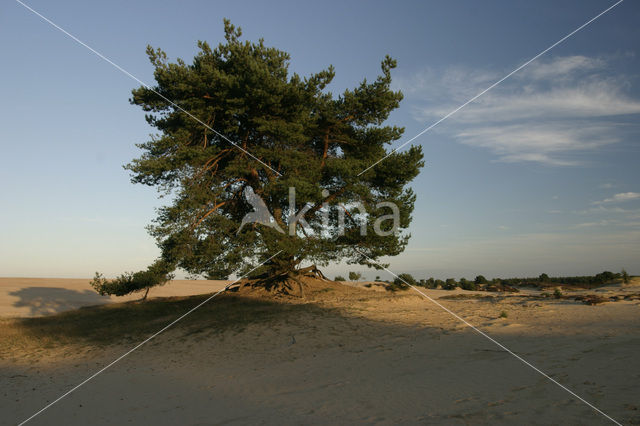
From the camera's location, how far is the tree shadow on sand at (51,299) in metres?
26.6

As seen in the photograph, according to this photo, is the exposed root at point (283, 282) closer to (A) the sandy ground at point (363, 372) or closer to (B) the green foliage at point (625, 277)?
(A) the sandy ground at point (363, 372)

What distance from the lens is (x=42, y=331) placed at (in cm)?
1591

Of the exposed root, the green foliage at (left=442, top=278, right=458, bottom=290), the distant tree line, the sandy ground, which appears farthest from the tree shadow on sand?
the green foliage at (left=442, top=278, right=458, bottom=290)

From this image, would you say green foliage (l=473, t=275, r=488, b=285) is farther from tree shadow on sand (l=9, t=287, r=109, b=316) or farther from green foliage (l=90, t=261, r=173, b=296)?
tree shadow on sand (l=9, t=287, r=109, b=316)

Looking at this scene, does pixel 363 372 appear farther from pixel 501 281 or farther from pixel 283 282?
pixel 501 281

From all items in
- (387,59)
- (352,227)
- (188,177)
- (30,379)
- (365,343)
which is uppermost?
(387,59)

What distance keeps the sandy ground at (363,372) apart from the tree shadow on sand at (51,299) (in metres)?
16.7

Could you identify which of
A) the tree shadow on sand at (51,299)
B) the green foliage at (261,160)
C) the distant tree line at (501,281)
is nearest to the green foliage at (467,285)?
the distant tree line at (501,281)

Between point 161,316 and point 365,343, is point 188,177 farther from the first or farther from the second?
point 365,343

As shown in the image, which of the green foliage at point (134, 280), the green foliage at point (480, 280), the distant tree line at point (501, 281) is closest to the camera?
the green foliage at point (134, 280)

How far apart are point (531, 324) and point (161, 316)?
14146 mm

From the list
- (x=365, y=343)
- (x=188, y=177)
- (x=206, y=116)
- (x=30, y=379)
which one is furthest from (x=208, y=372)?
(x=206, y=116)

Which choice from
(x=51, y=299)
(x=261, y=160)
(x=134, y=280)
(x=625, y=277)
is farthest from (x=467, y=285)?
(x=51, y=299)

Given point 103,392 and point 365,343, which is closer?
point 103,392
